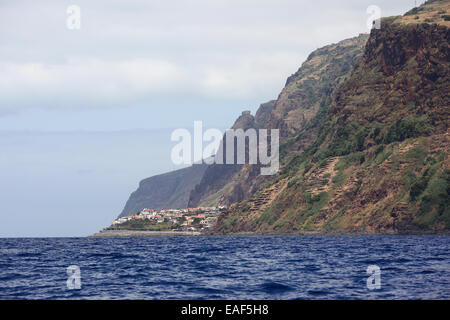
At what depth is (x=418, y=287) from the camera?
122 feet

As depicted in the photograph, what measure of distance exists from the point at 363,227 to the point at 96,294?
168m

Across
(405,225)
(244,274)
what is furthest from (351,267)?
(405,225)

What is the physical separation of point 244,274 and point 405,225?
14195 cm
